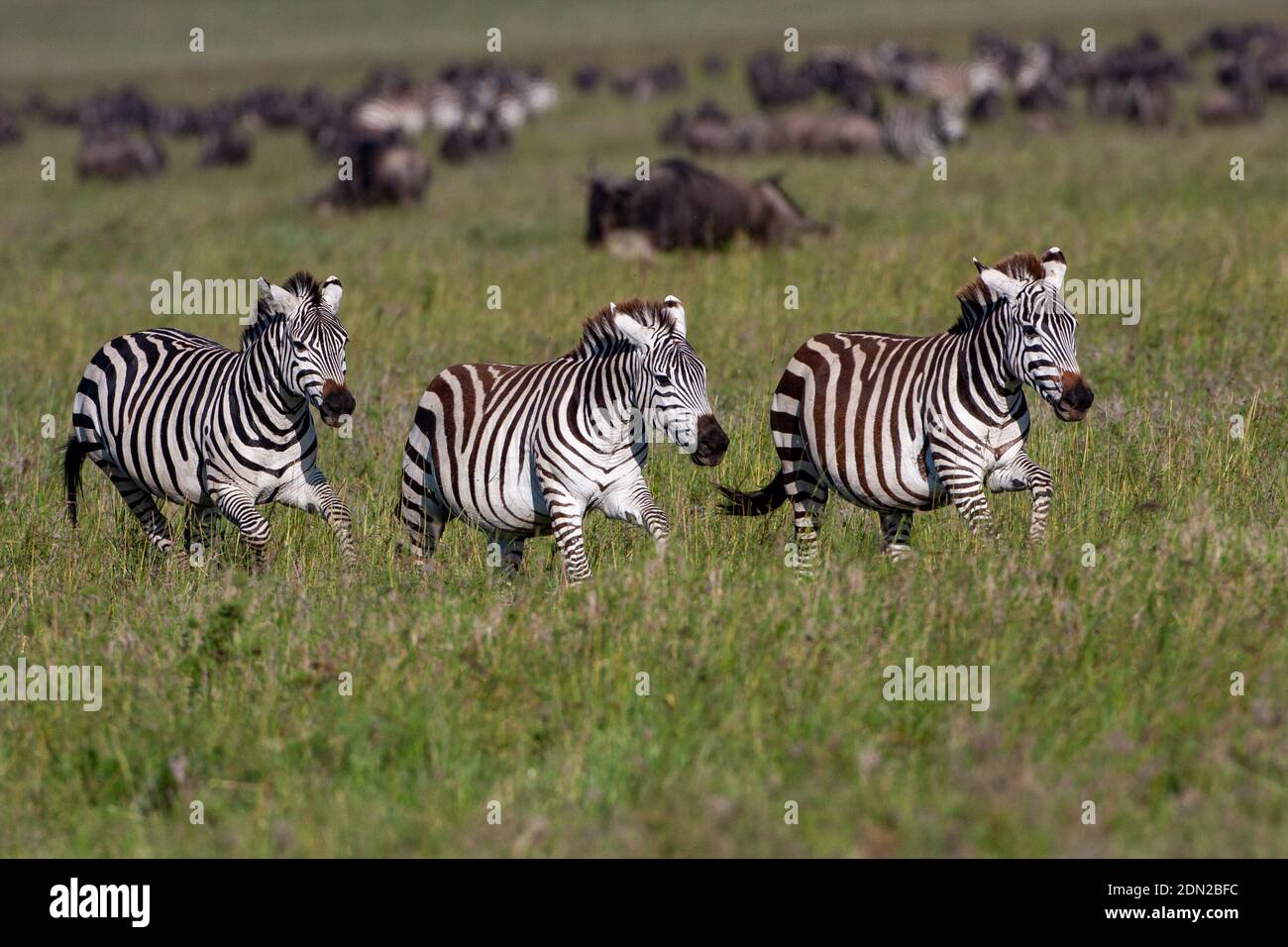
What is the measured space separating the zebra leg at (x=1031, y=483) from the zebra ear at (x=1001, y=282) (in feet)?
2.31

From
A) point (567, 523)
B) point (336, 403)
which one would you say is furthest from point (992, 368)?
point (336, 403)

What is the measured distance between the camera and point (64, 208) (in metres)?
26.4

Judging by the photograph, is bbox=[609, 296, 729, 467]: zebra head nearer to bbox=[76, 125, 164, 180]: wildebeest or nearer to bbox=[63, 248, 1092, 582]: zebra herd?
bbox=[63, 248, 1092, 582]: zebra herd

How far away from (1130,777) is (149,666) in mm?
3590

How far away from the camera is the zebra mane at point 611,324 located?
6.66 meters

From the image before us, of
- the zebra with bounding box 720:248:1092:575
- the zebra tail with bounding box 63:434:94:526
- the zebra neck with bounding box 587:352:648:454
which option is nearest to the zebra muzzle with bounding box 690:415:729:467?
the zebra neck with bounding box 587:352:648:454

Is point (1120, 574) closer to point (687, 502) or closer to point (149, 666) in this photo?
point (687, 502)

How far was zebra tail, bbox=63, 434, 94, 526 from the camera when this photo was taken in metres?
8.66

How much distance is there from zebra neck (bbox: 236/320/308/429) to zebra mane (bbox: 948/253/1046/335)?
10.4ft

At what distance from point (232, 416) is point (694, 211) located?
1023 cm

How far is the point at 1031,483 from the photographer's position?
6.64m

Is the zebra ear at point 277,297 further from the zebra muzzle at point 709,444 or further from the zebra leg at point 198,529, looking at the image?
the zebra muzzle at point 709,444
